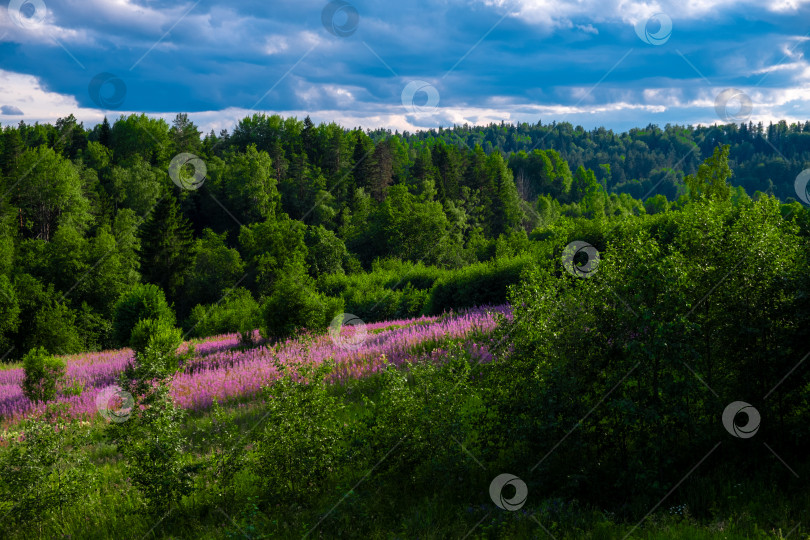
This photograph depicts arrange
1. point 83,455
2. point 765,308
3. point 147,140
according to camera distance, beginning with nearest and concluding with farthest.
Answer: point 765,308, point 83,455, point 147,140

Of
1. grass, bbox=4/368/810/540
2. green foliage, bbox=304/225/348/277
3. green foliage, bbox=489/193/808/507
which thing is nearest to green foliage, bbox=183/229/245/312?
green foliage, bbox=304/225/348/277

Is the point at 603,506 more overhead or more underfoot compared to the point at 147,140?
more underfoot

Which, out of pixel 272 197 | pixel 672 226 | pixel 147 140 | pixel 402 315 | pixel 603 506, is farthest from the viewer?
pixel 147 140

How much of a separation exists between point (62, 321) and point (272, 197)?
46.9 m

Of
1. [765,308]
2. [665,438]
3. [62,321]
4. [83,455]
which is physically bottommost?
[62,321]

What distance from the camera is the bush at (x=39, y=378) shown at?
1416 cm

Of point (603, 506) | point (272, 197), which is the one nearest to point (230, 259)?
point (272, 197)

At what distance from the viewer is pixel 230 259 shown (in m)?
62.2

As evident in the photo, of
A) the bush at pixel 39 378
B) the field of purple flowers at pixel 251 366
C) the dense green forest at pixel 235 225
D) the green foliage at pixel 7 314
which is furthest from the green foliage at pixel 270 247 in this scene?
the bush at pixel 39 378

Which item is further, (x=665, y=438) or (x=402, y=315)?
(x=402, y=315)

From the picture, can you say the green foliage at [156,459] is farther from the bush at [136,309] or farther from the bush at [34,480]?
the bush at [136,309]

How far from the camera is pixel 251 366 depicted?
14211 mm

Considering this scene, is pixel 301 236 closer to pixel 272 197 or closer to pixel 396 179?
pixel 272 197

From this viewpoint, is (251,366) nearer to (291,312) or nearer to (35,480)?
(291,312)
